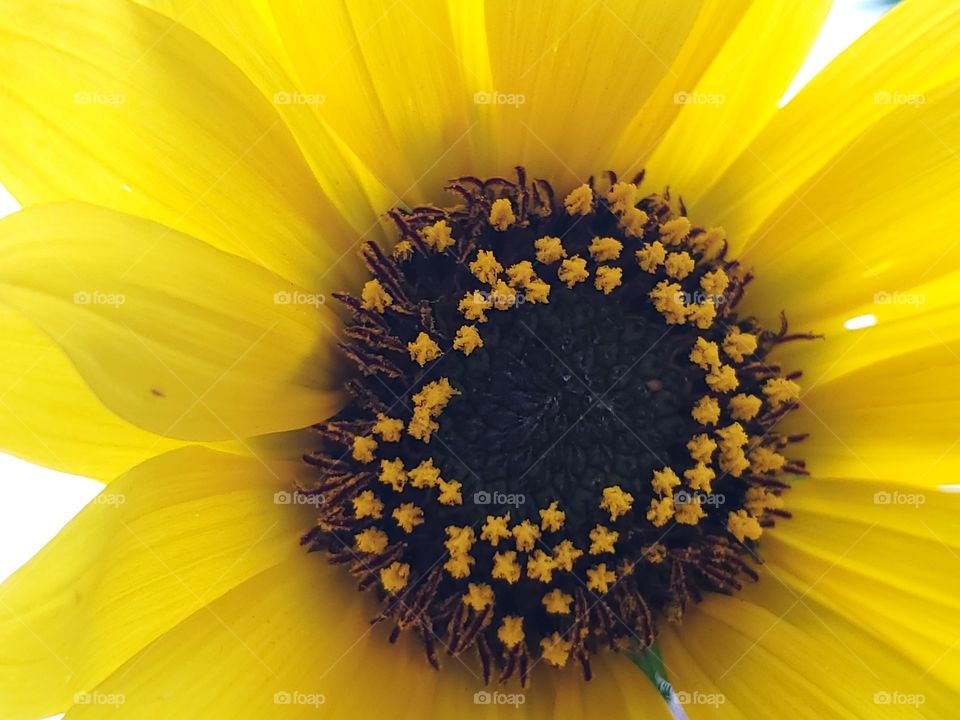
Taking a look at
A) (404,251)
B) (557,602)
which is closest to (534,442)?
(557,602)

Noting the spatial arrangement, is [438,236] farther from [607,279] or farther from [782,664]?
[782,664]

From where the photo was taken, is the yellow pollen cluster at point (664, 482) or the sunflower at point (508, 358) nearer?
the sunflower at point (508, 358)

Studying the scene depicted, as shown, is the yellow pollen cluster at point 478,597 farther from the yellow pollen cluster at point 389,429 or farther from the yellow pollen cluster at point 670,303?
the yellow pollen cluster at point 670,303

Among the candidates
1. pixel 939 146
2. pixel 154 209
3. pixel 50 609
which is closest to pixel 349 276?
pixel 154 209

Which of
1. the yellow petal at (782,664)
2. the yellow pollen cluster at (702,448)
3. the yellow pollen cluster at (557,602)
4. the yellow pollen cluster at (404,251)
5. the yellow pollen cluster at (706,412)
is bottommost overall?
the yellow petal at (782,664)

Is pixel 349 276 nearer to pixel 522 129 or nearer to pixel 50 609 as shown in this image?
pixel 522 129

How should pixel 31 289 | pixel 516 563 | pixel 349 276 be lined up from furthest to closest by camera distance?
pixel 349 276 < pixel 516 563 < pixel 31 289

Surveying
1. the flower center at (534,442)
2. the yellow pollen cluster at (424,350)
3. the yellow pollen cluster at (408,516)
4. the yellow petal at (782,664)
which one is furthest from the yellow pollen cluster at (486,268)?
the yellow petal at (782,664)
